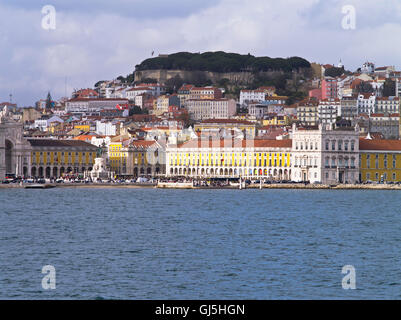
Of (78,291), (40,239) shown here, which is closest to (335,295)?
(78,291)

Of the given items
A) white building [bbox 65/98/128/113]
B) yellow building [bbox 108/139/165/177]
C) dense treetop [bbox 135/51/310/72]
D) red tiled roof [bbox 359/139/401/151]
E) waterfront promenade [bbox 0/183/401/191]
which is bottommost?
waterfront promenade [bbox 0/183/401/191]

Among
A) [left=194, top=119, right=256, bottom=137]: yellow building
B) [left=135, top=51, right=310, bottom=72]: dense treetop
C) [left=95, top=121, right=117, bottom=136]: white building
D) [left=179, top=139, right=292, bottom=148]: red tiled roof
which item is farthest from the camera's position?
[left=135, top=51, right=310, bottom=72]: dense treetop

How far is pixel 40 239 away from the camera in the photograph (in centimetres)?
3136

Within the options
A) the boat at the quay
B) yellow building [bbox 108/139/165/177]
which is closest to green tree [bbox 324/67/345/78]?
yellow building [bbox 108/139/165/177]

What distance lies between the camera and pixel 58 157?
86.4 meters

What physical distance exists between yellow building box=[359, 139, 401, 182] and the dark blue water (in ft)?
92.6

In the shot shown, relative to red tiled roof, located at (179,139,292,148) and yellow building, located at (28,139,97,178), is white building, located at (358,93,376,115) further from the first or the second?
yellow building, located at (28,139,97,178)

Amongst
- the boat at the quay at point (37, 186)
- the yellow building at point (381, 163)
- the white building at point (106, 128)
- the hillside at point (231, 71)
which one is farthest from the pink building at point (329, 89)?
the boat at the quay at point (37, 186)

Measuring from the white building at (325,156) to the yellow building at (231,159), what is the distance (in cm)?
118

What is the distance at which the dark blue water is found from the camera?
72.4 ft

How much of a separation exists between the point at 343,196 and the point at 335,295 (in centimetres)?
3996

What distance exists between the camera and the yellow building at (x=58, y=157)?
8569 cm

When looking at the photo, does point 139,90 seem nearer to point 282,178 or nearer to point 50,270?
point 282,178

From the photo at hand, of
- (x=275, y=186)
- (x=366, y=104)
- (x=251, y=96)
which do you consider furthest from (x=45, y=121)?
(x=275, y=186)
